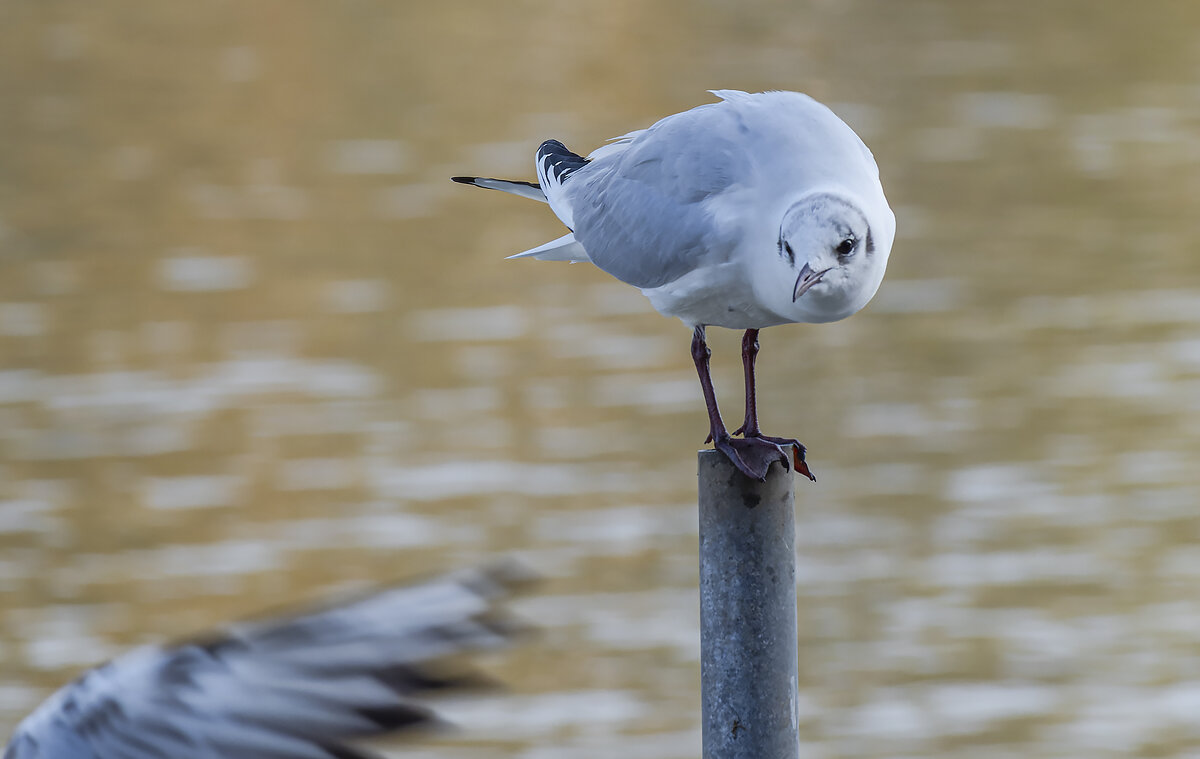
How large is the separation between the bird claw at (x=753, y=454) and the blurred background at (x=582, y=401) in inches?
92.8

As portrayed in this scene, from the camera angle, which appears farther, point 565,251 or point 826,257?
point 565,251

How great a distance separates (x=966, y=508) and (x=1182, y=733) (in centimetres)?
148

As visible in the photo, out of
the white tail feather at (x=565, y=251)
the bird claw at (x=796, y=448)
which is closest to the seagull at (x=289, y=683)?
the bird claw at (x=796, y=448)

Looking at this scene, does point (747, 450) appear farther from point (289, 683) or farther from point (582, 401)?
point (582, 401)

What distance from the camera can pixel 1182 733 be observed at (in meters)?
5.19

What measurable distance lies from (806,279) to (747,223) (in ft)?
0.87

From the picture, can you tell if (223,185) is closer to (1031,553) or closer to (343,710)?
(1031,553)

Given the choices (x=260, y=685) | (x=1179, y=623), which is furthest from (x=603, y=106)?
(x=260, y=685)

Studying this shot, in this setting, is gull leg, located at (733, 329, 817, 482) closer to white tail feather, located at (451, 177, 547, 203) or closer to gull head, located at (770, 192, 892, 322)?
gull head, located at (770, 192, 892, 322)

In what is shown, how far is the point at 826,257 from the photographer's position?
8.07 ft

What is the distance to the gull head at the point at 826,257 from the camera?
245 cm

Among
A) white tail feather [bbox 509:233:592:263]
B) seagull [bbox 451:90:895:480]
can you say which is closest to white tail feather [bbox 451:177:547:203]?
white tail feather [bbox 509:233:592:263]

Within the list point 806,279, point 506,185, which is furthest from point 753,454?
point 506,185

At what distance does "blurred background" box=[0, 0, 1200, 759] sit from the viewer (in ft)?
18.1
